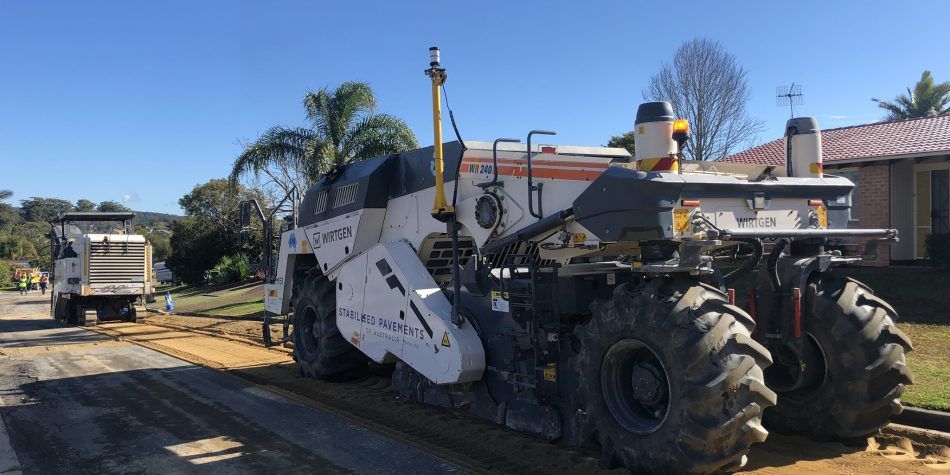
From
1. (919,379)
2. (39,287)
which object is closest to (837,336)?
(919,379)

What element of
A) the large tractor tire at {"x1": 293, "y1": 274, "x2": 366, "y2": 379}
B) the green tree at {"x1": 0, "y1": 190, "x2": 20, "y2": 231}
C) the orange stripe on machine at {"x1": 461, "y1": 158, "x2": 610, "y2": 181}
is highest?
the green tree at {"x1": 0, "y1": 190, "x2": 20, "y2": 231}

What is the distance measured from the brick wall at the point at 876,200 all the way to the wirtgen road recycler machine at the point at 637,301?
12.7 metres

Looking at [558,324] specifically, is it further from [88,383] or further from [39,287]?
[39,287]

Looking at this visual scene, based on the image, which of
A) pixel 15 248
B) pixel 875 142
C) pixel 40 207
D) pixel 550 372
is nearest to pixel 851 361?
pixel 550 372

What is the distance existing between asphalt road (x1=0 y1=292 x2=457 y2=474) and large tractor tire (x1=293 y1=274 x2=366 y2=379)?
2.56ft

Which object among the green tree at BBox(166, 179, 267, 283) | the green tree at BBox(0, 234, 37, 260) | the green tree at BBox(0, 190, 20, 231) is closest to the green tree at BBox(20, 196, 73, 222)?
the green tree at BBox(0, 190, 20, 231)

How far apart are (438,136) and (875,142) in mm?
16080

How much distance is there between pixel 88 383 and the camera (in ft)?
33.6

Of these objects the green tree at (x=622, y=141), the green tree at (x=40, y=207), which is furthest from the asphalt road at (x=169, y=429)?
the green tree at (x=40, y=207)

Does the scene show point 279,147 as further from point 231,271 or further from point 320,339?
point 231,271

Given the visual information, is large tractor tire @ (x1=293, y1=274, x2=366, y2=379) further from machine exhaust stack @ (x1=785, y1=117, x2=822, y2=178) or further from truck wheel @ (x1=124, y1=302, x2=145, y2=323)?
truck wheel @ (x1=124, y1=302, x2=145, y2=323)

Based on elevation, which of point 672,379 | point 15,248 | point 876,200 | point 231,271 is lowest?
point 672,379

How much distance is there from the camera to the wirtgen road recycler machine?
459 cm

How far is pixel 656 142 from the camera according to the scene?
4961 mm
